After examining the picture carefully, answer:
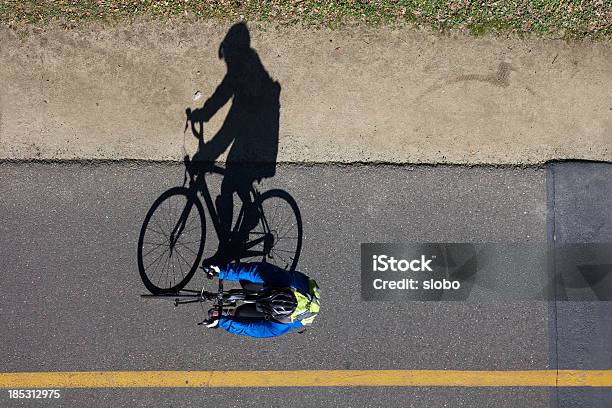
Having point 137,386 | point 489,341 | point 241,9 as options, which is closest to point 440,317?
point 489,341

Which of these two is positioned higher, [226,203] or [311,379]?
[226,203]

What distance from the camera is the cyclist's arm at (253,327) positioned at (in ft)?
15.5

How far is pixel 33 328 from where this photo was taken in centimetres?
525

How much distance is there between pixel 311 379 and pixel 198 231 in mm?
2125

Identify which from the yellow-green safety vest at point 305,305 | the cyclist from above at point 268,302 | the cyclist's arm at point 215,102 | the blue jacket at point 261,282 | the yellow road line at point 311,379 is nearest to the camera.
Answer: the cyclist from above at point 268,302

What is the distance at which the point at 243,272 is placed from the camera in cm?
487

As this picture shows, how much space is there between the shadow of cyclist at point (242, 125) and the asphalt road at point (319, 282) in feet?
0.91

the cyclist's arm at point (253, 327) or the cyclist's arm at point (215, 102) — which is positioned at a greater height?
the cyclist's arm at point (215, 102)

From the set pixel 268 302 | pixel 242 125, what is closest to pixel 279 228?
pixel 268 302

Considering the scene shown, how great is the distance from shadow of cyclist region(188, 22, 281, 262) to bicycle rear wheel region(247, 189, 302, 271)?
0.42ft

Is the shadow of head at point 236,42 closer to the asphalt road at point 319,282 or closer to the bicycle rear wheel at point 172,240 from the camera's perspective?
the asphalt road at point 319,282

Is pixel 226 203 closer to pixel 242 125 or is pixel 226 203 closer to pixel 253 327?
pixel 242 125

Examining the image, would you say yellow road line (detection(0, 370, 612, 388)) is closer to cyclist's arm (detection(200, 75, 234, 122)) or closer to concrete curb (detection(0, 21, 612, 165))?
concrete curb (detection(0, 21, 612, 165))

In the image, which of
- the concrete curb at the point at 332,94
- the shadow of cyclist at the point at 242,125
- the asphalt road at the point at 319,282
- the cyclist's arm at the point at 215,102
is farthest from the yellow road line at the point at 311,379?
the cyclist's arm at the point at 215,102
